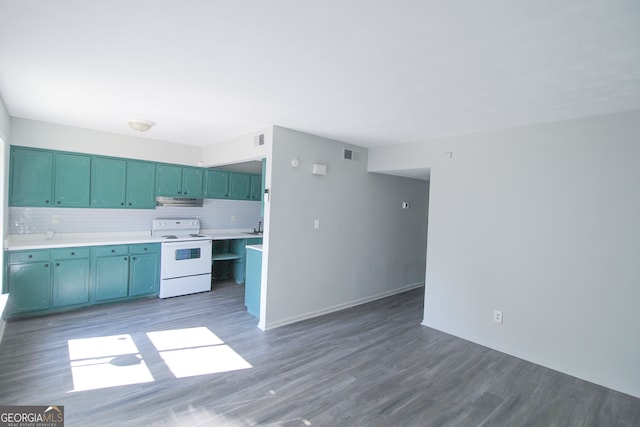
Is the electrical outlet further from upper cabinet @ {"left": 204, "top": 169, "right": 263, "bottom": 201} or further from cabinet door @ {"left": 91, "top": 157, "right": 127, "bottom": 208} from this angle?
cabinet door @ {"left": 91, "top": 157, "right": 127, "bottom": 208}

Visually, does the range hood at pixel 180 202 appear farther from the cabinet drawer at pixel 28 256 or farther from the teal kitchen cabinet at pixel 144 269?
the cabinet drawer at pixel 28 256

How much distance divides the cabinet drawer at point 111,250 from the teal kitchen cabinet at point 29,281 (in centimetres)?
52

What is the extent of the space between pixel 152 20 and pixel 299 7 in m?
0.81

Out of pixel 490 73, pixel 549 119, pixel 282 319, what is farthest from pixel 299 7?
pixel 282 319

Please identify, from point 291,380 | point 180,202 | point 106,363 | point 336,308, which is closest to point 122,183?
point 180,202

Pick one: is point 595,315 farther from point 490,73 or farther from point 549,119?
point 490,73

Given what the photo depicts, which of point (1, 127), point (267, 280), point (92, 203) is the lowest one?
point (267, 280)

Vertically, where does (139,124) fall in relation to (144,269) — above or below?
above

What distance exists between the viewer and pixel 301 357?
3.12m

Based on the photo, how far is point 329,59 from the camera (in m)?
2.03

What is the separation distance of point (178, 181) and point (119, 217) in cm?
105

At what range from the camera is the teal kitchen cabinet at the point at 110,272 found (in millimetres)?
4238

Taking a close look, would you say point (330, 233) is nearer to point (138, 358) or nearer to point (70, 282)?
point (138, 358)

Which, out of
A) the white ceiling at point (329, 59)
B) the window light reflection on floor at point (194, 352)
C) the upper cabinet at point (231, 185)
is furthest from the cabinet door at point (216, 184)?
the window light reflection on floor at point (194, 352)
